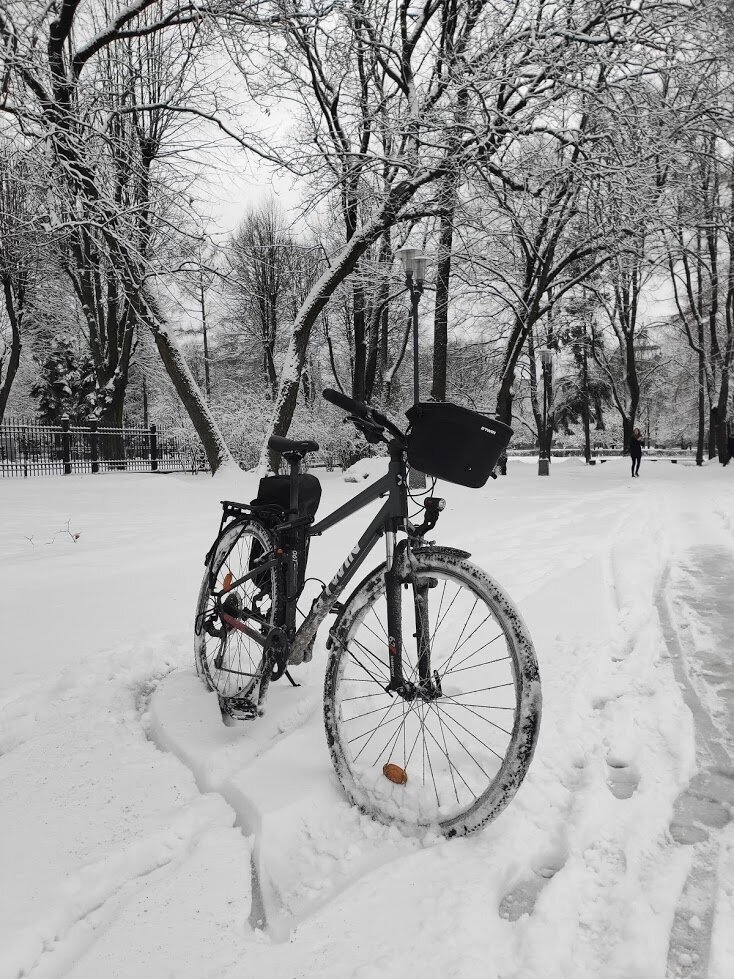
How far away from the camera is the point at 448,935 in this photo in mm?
1452

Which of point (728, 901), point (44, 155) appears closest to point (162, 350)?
point (44, 155)

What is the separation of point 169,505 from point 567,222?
11579 millimetres

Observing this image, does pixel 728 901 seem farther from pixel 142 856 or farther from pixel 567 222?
pixel 567 222

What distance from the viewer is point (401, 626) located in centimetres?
200

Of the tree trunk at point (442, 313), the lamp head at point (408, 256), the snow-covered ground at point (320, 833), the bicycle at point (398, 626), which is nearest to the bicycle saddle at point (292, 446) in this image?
the bicycle at point (398, 626)

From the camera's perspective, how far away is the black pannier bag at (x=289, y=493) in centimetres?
247

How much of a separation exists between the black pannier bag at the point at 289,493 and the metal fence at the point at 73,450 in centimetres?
1865

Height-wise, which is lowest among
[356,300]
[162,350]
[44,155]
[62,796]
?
[62,796]

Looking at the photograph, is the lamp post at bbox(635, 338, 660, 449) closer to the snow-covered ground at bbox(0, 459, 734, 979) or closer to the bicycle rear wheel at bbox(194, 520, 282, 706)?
the snow-covered ground at bbox(0, 459, 734, 979)

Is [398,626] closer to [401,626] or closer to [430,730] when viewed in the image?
[401,626]

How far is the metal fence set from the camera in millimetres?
19391

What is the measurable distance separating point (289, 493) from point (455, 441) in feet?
2.85

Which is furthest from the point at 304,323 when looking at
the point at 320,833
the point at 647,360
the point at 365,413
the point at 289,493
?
the point at 647,360

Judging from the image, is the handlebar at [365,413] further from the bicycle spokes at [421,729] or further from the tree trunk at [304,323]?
the tree trunk at [304,323]
